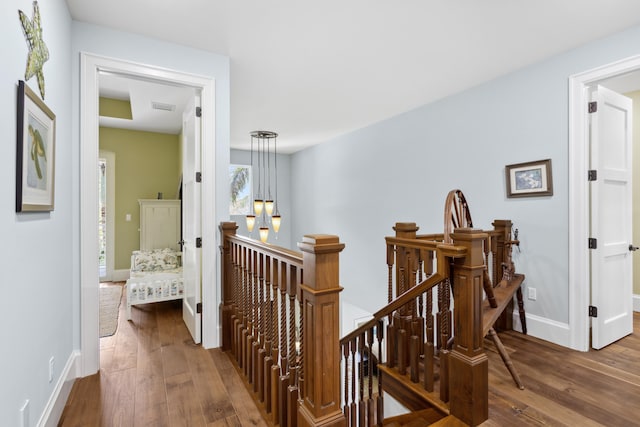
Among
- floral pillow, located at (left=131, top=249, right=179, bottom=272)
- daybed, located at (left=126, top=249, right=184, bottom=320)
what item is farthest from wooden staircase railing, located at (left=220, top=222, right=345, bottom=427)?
floral pillow, located at (left=131, top=249, right=179, bottom=272)

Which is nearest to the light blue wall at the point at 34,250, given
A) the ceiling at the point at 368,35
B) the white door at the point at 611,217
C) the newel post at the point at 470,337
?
the ceiling at the point at 368,35

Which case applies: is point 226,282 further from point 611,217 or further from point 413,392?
point 611,217

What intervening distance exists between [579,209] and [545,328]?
112cm

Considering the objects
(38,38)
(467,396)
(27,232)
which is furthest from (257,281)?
(38,38)

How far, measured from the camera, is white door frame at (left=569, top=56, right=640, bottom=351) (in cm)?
274

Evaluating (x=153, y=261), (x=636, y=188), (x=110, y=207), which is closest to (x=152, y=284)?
(x=153, y=261)

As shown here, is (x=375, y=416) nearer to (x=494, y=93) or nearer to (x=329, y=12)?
(x=329, y=12)

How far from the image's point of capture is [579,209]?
9.02 feet

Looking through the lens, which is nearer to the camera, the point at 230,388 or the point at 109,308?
the point at 230,388

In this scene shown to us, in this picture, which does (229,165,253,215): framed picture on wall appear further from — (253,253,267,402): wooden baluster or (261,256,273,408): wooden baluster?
(261,256,273,408): wooden baluster

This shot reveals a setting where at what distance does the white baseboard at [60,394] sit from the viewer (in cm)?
159

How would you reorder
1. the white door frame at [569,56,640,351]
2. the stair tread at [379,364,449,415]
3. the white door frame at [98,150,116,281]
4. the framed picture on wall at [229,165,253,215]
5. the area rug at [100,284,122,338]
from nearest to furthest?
the stair tread at [379,364,449,415] < the white door frame at [569,56,640,351] < the area rug at [100,284,122,338] < the white door frame at [98,150,116,281] < the framed picture on wall at [229,165,253,215]

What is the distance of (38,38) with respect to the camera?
1.51m

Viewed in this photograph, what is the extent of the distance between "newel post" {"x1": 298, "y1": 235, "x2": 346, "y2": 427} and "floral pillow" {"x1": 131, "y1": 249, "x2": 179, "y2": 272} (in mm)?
3429
